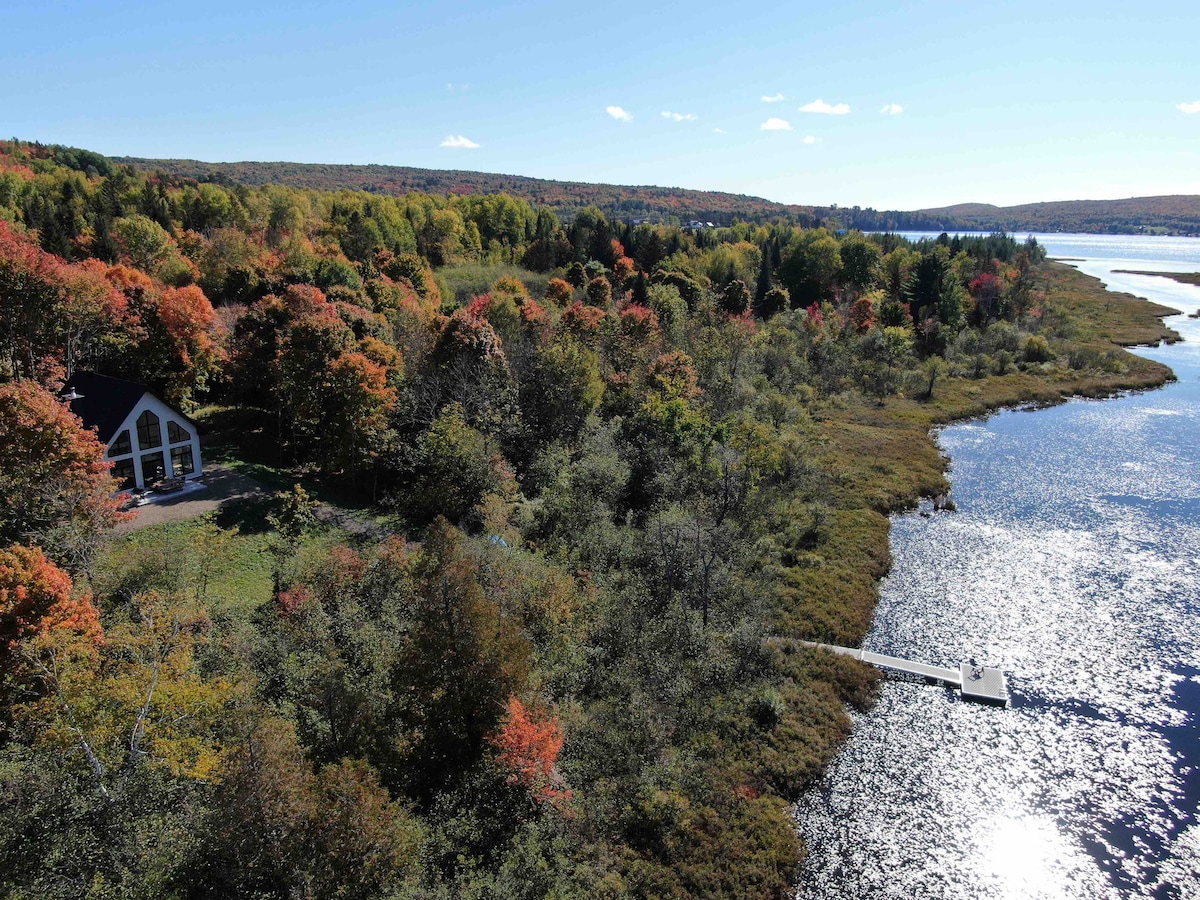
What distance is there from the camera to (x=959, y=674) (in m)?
31.4

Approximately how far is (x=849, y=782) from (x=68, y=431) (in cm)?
3435

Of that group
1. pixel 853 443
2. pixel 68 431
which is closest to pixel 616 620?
pixel 68 431

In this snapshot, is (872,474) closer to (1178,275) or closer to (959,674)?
(959,674)

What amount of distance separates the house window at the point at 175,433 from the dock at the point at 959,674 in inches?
1397

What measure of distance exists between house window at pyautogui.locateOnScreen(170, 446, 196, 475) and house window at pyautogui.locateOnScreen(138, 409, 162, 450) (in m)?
1.17

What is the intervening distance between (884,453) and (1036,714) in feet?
100

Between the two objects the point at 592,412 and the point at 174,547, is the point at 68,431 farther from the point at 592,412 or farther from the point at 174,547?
the point at 592,412

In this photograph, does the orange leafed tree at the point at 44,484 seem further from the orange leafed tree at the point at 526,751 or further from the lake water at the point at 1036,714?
the lake water at the point at 1036,714

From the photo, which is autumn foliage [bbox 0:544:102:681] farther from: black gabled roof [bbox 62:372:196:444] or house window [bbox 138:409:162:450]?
house window [bbox 138:409:162:450]

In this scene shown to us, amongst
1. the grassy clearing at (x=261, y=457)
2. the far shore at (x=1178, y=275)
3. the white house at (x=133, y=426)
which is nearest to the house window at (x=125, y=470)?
the white house at (x=133, y=426)

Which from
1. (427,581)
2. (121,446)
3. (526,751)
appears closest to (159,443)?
(121,446)

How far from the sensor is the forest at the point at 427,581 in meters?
17.3

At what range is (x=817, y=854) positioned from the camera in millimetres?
23125

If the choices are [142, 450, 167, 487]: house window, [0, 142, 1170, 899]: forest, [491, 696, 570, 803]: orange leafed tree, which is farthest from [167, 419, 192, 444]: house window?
[491, 696, 570, 803]: orange leafed tree
